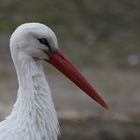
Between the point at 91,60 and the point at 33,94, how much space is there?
9.71m

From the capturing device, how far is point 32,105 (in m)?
6.44

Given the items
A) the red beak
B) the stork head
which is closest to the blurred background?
the red beak

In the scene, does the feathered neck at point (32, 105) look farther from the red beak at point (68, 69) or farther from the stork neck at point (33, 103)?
the red beak at point (68, 69)

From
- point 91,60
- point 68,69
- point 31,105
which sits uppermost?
point 91,60

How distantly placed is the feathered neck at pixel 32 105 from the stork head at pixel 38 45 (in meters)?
0.10

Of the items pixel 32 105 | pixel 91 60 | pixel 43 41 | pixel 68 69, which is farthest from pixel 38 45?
Result: pixel 91 60

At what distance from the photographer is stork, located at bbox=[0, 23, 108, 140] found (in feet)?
20.7

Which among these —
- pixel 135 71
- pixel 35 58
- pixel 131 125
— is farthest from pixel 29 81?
pixel 135 71

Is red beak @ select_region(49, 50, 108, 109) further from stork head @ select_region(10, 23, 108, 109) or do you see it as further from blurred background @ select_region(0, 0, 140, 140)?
blurred background @ select_region(0, 0, 140, 140)

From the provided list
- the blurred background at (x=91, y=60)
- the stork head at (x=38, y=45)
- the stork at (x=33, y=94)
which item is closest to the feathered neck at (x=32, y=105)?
the stork at (x=33, y=94)

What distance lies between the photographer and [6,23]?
1750 centimetres

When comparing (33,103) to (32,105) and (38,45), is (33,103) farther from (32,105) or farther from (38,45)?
(38,45)

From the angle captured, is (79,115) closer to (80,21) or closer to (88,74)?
(88,74)

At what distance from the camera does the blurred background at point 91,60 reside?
12070mm
